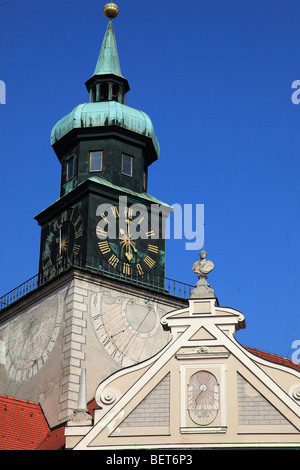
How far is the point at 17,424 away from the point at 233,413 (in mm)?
9168

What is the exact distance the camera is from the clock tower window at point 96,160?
39.8 meters

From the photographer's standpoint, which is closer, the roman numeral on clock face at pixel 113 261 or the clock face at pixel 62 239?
the roman numeral on clock face at pixel 113 261

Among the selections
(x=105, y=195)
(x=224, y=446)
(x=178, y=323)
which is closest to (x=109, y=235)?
(x=105, y=195)

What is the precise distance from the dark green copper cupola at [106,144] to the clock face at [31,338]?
4491mm

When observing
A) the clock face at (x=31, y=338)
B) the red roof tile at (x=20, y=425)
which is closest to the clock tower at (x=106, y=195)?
the clock face at (x=31, y=338)

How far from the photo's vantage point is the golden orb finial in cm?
4434

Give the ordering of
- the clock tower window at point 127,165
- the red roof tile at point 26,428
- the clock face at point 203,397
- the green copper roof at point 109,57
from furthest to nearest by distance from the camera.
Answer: the green copper roof at point 109,57 → the clock tower window at point 127,165 → the red roof tile at point 26,428 → the clock face at point 203,397

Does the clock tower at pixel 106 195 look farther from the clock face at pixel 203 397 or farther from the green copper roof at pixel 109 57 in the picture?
the clock face at pixel 203 397

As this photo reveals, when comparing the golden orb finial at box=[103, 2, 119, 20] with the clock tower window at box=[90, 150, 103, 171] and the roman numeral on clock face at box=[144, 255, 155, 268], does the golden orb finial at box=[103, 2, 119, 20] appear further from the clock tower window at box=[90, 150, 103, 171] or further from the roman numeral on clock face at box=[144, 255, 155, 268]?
the roman numeral on clock face at box=[144, 255, 155, 268]

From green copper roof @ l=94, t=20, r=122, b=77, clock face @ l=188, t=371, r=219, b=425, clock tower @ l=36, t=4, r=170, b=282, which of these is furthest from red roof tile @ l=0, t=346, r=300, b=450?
green copper roof @ l=94, t=20, r=122, b=77

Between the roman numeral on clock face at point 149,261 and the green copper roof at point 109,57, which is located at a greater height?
the green copper roof at point 109,57

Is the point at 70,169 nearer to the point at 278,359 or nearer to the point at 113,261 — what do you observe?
the point at 113,261

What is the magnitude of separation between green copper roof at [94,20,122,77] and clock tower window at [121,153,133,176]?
3669mm

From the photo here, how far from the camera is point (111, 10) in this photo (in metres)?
44.4
